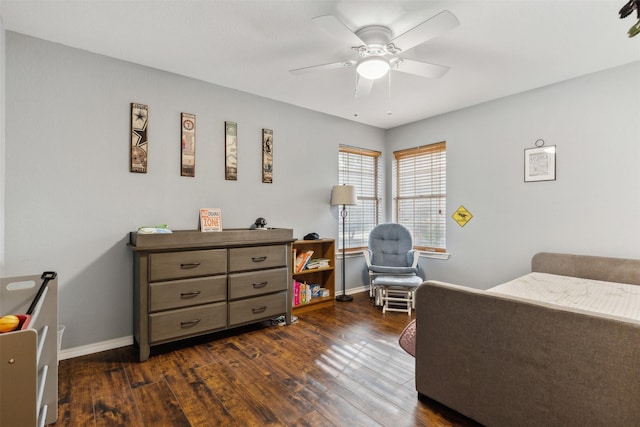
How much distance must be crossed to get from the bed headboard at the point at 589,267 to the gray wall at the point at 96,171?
3188mm

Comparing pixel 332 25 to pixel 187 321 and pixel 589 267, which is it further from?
pixel 589 267

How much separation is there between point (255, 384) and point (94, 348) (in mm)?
1572

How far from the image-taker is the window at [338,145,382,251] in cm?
460

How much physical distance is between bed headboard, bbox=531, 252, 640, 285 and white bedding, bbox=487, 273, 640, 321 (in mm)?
108

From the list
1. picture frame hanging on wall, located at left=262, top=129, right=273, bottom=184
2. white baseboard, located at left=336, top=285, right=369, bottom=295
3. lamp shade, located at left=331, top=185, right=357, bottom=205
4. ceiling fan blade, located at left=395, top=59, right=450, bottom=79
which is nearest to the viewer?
ceiling fan blade, located at left=395, top=59, right=450, bottom=79

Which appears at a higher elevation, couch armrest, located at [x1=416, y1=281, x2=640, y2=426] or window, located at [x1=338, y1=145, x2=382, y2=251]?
window, located at [x1=338, y1=145, x2=382, y2=251]

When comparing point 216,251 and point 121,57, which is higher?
point 121,57

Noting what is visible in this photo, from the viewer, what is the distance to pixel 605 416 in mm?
1274

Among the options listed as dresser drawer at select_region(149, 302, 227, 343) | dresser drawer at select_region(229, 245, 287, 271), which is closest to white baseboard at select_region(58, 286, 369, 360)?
dresser drawer at select_region(149, 302, 227, 343)

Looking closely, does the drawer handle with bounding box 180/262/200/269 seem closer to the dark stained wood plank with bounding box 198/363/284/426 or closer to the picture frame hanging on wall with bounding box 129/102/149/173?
the dark stained wood plank with bounding box 198/363/284/426

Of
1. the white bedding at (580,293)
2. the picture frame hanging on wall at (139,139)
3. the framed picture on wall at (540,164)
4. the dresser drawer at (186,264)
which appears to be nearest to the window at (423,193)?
the framed picture on wall at (540,164)

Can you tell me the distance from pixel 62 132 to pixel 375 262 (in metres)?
3.68

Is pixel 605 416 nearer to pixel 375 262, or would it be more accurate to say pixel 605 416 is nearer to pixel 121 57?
pixel 375 262

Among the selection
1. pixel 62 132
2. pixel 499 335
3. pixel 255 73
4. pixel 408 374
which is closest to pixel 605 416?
pixel 499 335
